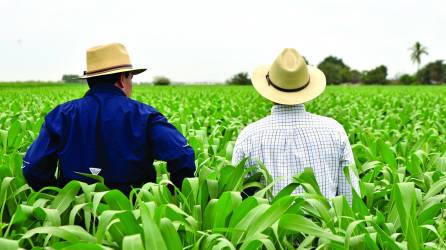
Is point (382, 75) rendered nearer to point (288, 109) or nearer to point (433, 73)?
point (433, 73)

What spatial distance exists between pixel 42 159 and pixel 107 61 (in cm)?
62

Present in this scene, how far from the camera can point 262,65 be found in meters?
3.50

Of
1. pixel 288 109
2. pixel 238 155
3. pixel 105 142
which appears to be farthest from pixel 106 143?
pixel 288 109

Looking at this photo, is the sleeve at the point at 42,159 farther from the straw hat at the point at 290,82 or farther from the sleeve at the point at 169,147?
the straw hat at the point at 290,82

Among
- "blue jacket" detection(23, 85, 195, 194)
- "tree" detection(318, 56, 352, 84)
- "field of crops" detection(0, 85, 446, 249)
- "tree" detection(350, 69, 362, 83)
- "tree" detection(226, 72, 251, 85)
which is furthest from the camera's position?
"tree" detection(350, 69, 362, 83)

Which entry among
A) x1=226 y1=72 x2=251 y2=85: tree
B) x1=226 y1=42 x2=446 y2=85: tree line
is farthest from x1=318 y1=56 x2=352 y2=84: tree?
x1=226 y1=72 x2=251 y2=85: tree

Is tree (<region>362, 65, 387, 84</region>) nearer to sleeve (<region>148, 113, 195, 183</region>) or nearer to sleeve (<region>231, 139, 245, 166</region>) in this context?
sleeve (<region>231, 139, 245, 166</region>)

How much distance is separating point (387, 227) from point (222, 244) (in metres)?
0.85

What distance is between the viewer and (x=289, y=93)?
10.2 feet

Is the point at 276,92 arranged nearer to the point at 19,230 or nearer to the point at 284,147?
the point at 284,147

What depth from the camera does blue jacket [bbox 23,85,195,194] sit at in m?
2.89

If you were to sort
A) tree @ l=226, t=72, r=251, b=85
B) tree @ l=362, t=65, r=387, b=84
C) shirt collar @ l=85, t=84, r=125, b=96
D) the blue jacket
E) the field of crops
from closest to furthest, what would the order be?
1. the field of crops
2. the blue jacket
3. shirt collar @ l=85, t=84, r=125, b=96
4. tree @ l=226, t=72, r=251, b=85
5. tree @ l=362, t=65, r=387, b=84

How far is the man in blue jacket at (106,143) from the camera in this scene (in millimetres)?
2893

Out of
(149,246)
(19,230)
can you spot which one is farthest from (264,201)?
(19,230)
